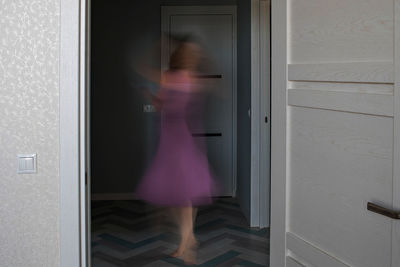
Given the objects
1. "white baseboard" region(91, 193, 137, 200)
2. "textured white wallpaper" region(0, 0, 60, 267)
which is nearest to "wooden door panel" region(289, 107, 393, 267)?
"textured white wallpaper" region(0, 0, 60, 267)

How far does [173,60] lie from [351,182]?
15.3 feet

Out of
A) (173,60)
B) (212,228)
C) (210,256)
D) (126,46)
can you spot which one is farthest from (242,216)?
(126,46)

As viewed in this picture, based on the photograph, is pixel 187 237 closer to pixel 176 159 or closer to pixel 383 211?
pixel 176 159

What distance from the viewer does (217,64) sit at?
19.8ft

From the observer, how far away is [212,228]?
4816mm

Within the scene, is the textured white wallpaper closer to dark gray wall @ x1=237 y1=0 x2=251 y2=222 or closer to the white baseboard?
dark gray wall @ x1=237 y1=0 x2=251 y2=222

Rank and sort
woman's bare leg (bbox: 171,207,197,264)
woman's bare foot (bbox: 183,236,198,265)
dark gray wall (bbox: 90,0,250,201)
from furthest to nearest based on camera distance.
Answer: dark gray wall (bbox: 90,0,250,201), woman's bare leg (bbox: 171,207,197,264), woman's bare foot (bbox: 183,236,198,265)

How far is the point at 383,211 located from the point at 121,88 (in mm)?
4963

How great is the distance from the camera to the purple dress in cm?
601

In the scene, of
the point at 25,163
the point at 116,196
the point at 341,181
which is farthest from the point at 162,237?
the point at 341,181

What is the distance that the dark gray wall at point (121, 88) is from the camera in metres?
5.99

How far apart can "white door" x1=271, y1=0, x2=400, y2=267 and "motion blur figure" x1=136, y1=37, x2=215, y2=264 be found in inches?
157

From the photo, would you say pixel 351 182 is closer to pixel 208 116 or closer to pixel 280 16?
pixel 280 16

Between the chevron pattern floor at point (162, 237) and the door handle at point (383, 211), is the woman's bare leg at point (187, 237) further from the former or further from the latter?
the door handle at point (383, 211)
